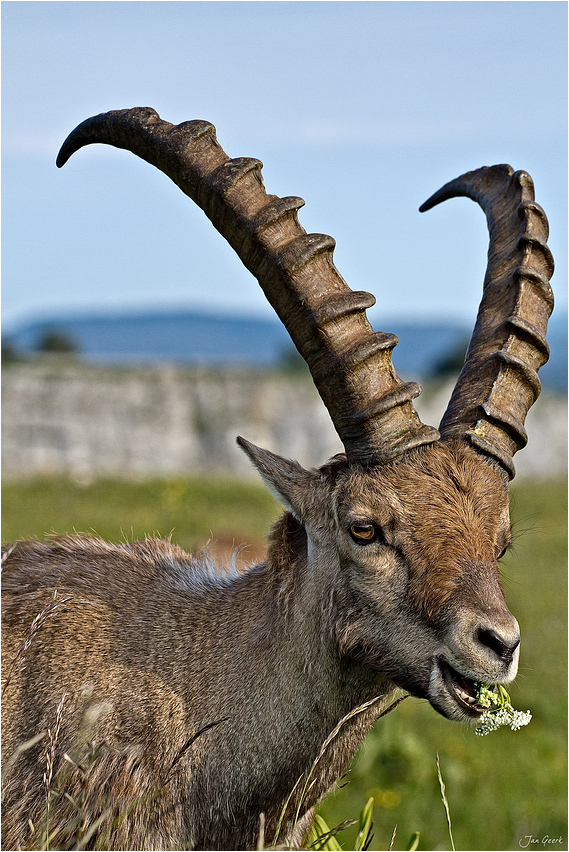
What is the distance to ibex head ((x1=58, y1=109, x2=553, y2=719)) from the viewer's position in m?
3.68

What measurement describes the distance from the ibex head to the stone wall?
2773 centimetres

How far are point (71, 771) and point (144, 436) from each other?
32151 mm

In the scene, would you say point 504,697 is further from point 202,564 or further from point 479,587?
point 202,564

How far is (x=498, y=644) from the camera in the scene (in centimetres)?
351

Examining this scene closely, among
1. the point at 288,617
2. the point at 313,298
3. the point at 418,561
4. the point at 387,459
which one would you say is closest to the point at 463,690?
the point at 418,561

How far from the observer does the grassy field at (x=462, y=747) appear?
917 cm

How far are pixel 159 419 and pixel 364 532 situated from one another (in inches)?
1283

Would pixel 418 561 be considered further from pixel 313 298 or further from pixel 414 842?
pixel 414 842

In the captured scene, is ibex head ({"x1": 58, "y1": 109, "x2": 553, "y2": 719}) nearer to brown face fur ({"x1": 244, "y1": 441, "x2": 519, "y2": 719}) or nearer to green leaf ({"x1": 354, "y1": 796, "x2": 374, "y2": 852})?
brown face fur ({"x1": 244, "y1": 441, "x2": 519, "y2": 719})

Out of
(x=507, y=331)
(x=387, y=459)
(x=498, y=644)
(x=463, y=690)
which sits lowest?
(x=463, y=690)

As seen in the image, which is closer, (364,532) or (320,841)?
(364,532)

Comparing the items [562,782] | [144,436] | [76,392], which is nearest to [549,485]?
[144,436]

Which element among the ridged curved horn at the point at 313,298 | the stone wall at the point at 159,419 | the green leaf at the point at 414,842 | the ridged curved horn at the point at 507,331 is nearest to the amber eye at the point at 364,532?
the ridged curved horn at the point at 313,298

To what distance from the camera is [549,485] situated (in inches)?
1350
